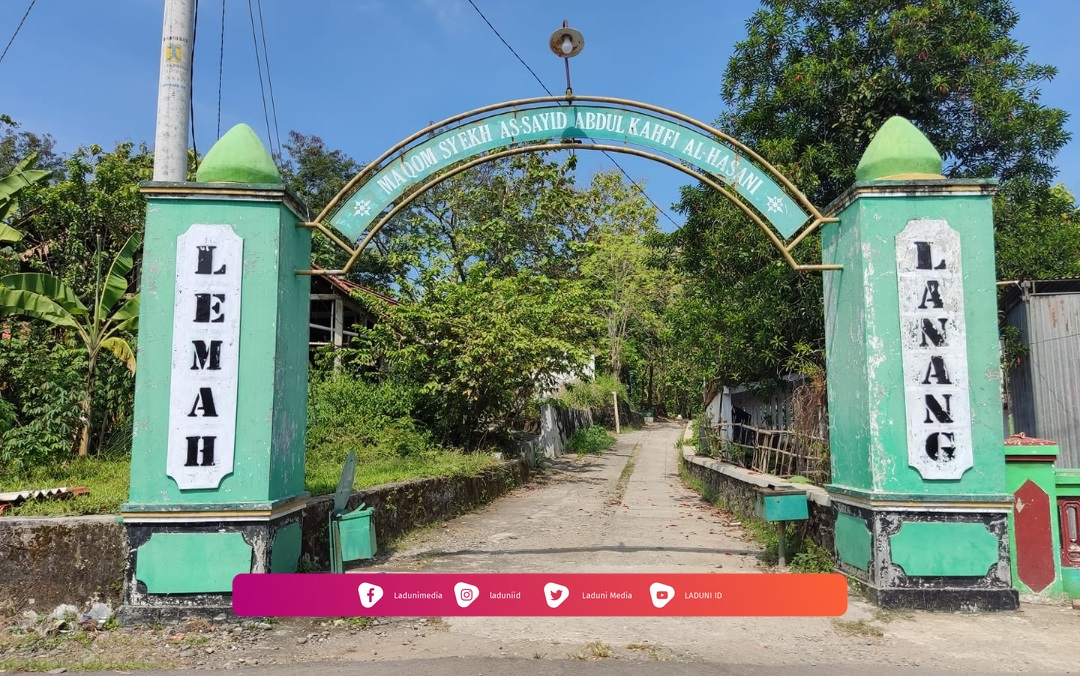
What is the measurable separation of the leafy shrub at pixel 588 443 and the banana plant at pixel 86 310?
1679 centimetres

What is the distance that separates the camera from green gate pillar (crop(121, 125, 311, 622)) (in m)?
5.67

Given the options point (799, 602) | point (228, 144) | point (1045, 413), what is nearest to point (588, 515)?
point (799, 602)

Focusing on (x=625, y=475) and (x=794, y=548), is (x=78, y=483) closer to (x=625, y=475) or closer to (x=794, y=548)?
(x=794, y=548)

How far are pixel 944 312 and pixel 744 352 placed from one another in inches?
216

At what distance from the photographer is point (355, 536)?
6.45 meters

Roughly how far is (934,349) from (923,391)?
0.37 metres

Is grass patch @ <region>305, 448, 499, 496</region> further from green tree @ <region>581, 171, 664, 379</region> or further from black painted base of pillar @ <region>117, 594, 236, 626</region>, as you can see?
green tree @ <region>581, 171, 664, 379</region>

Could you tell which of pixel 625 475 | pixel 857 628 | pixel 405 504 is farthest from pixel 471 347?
pixel 857 628

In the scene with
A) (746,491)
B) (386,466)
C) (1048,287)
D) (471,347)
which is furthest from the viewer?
(471,347)

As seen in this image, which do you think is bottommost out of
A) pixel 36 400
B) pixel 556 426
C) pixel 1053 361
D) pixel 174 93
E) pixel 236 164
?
pixel 556 426

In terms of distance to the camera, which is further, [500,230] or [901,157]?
[500,230]
